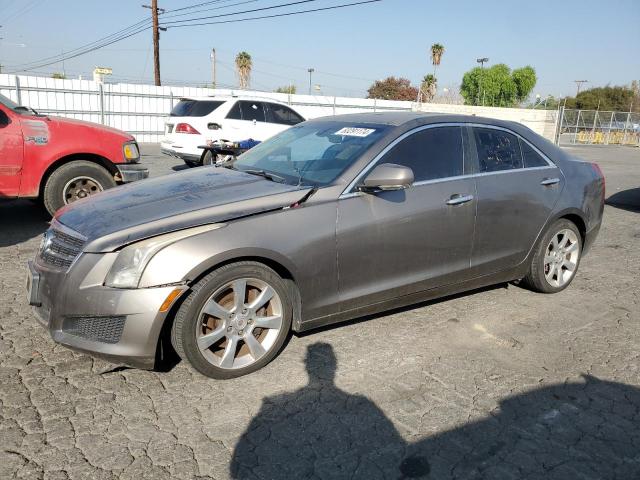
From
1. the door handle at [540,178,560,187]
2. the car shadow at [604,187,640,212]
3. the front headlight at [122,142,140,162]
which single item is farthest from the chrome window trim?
the car shadow at [604,187,640,212]

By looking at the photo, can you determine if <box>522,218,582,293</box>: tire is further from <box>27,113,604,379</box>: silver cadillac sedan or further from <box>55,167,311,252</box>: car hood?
<box>55,167,311,252</box>: car hood

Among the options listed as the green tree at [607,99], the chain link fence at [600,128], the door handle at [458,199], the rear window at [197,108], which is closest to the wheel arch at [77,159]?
the door handle at [458,199]

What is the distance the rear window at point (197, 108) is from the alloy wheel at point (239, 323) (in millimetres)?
10001

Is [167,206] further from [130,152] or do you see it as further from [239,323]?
[130,152]

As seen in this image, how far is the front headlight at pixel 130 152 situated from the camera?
23.4 feet

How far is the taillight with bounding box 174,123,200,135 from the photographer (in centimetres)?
1245

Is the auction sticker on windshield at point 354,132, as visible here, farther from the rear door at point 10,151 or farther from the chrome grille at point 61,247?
the rear door at point 10,151

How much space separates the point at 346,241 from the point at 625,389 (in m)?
1.99

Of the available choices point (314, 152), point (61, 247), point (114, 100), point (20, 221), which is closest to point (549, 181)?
point (314, 152)

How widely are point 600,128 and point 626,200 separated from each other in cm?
2853

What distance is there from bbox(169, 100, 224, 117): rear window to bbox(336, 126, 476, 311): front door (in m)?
9.33

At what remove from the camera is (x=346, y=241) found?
3.61 m

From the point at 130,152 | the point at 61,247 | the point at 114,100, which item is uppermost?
the point at 114,100

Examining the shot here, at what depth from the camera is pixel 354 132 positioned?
13.9ft
